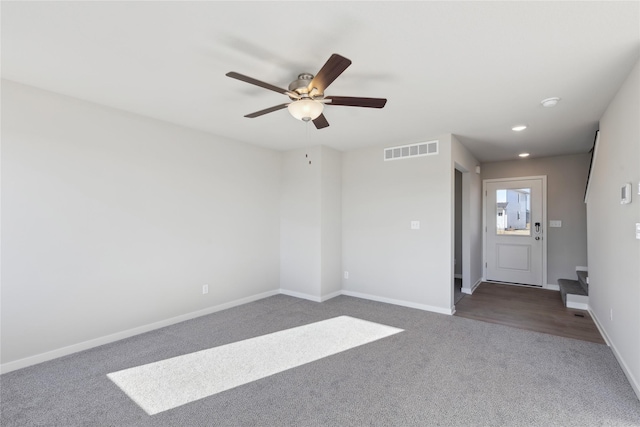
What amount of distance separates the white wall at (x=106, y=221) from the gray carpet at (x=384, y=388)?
1.41 ft

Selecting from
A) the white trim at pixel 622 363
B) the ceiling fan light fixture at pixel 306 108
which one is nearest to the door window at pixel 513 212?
the white trim at pixel 622 363

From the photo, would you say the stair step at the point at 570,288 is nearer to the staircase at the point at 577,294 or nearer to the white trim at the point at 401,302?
the staircase at the point at 577,294

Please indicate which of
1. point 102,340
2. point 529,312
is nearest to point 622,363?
point 529,312

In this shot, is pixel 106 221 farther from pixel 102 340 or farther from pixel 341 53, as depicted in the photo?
pixel 341 53

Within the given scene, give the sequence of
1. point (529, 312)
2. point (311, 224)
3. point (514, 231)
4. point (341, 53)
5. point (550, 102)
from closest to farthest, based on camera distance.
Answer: point (341, 53)
point (550, 102)
point (529, 312)
point (311, 224)
point (514, 231)

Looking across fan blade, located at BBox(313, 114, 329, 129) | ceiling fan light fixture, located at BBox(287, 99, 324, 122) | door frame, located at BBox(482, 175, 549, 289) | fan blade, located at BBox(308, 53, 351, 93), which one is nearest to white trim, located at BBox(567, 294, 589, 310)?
door frame, located at BBox(482, 175, 549, 289)

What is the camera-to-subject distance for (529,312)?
165 inches

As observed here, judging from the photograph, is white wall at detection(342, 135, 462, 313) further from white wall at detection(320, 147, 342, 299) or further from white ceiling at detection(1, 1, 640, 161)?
white ceiling at detection(1, 1, 640, 161)

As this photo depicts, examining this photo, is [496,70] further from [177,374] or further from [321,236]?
[177,374]

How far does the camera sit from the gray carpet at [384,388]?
200 cm

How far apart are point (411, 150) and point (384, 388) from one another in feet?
10.8

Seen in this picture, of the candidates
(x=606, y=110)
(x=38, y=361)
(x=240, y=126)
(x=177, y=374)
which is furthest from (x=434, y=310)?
(x=38, y=361)

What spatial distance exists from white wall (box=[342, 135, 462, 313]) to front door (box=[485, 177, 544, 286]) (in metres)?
2.54

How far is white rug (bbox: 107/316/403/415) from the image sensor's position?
7.50 ft
